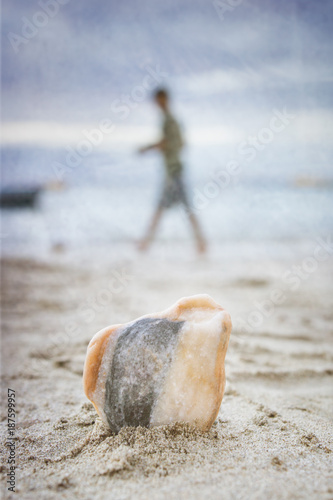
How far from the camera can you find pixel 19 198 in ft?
29.7

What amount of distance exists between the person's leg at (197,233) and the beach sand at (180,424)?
79 centimetres

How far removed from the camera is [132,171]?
44.2 ft

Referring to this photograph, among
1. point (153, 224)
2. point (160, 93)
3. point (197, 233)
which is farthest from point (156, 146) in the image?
point (197, 233)

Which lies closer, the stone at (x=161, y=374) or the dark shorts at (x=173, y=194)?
the stone at (x=161, y=374)

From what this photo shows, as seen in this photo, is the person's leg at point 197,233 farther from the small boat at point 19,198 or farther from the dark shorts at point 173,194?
the small boat at point 19,198

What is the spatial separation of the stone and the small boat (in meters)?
8.01

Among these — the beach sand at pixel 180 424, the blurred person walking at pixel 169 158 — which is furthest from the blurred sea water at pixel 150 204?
the beach sand at pixel 180 424

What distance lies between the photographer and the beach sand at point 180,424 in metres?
0.99

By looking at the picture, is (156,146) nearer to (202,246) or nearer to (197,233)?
(197,233)

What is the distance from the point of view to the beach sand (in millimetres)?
992

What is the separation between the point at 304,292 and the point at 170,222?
12.1ft

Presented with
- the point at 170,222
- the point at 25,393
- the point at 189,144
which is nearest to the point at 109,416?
the point at 25,393

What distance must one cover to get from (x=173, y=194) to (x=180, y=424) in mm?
3503

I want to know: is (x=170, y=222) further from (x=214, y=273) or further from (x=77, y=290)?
(x=77, y=290)
